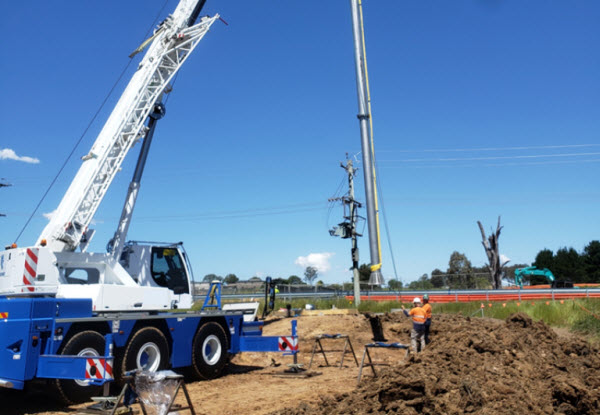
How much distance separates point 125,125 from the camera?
13.1 meters

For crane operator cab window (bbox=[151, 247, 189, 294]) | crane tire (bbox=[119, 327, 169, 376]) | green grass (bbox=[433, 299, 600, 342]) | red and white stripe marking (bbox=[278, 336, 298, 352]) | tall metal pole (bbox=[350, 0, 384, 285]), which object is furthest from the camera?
tall metal pole (bbox=[350, 0, 384, 285])

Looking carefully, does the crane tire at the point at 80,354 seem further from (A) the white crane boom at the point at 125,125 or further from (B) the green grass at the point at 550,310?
(B) the green grass at the point at 550,310

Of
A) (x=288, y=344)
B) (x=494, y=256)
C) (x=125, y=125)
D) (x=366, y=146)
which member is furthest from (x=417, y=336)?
(x=494, y=256)

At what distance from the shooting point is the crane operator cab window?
42.1 ft

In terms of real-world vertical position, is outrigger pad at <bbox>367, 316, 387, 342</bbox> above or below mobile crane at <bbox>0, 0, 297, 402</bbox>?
below

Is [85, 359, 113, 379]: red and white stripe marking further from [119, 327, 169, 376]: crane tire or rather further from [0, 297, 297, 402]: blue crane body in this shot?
[119, 327, 169, 376]: crane tire

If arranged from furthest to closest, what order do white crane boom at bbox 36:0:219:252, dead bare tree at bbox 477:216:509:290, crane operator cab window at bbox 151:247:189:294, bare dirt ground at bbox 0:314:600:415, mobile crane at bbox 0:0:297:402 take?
dead bare tree at bbox 477:216:509:290
crane operator cab window at bbox 151:247:189:294
white crane boom at bbox 36:0:219:252
mobile crane at bbox 0:0:297:402
bare dirt ground at bbox 0:314:600:415

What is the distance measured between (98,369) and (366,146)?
15.8m

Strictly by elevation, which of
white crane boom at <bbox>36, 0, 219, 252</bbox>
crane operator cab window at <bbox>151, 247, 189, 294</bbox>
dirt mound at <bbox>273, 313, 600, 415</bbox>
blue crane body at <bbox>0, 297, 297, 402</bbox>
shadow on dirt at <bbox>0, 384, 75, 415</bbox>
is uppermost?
white crane boom at <bbox>36, 0, 219, 252</bbox>

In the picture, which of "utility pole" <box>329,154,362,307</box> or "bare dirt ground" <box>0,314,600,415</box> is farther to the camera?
"utility pole" <box>329,154,362,307</box>

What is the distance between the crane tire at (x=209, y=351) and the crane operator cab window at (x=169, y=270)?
123cm

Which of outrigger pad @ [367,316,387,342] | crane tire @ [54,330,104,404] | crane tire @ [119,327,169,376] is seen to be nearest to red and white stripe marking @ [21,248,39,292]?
crane tire @ [54,330,104,404]

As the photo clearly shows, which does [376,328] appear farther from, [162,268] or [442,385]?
[442,385]

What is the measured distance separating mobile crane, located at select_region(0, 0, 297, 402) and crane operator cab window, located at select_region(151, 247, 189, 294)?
0.08ft
